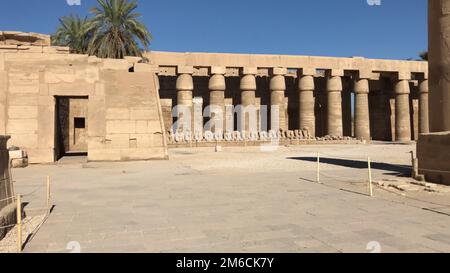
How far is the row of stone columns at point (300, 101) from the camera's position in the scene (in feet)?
103

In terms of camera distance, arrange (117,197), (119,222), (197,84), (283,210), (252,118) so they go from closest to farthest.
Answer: (119,222)
(283,210)
(117,197)
(252,118)
(197,84)

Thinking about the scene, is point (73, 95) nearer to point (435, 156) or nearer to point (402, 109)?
point (435, 156)

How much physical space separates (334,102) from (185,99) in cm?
1275

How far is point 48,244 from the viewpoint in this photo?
4242 mm

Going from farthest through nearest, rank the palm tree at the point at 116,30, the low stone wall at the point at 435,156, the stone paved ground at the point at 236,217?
the palm tree at the point at 116,30
the low stone wall at the point at 435,156
the stone paved ground at the point at 236,217

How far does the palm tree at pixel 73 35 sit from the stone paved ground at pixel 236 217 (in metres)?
21.0

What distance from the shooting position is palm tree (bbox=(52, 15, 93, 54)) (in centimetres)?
2803

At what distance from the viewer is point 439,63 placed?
32.0 ft

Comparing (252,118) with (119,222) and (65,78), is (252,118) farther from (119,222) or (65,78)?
(119,222)

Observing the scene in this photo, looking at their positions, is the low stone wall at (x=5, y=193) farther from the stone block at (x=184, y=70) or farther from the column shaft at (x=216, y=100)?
the column shaft at (x=216, y=100)

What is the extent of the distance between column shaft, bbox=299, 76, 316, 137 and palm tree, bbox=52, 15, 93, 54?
17.2 meters

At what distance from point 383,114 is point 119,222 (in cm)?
3951

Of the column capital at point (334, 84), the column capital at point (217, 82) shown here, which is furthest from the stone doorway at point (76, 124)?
the column capital at point (334, 84)
